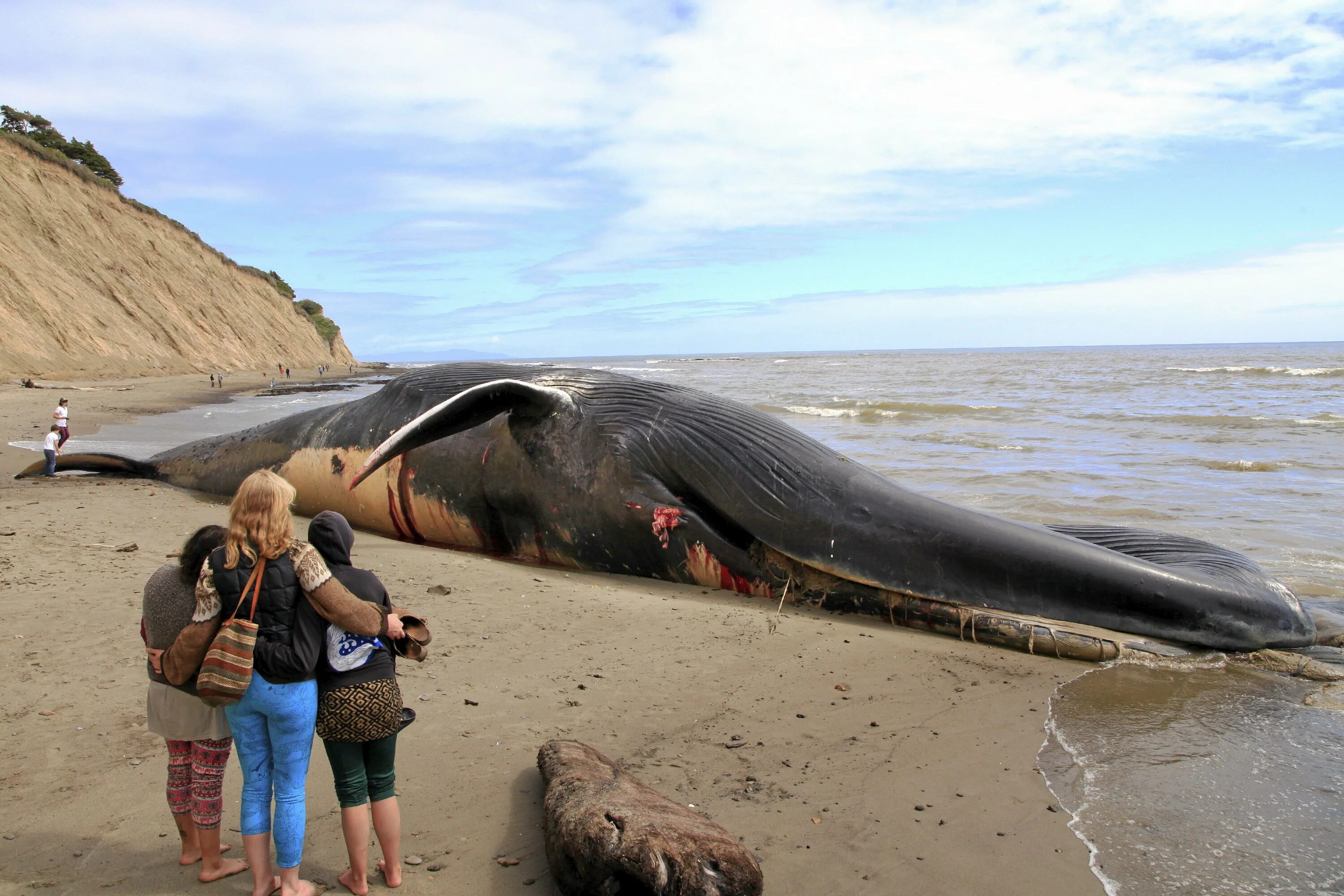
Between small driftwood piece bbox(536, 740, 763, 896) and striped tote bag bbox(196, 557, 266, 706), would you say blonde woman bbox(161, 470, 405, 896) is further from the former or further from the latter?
small driftwood piece bbox(536, 740, 763, 896)

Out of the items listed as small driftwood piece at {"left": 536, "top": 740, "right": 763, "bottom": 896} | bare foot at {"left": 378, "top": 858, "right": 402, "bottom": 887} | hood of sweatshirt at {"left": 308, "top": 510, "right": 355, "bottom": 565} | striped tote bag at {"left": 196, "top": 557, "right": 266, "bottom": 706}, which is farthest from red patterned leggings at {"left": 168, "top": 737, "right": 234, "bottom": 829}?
small driftwood piece at {"left": 536, "top": 740, "right": 763, "bottom": 896}

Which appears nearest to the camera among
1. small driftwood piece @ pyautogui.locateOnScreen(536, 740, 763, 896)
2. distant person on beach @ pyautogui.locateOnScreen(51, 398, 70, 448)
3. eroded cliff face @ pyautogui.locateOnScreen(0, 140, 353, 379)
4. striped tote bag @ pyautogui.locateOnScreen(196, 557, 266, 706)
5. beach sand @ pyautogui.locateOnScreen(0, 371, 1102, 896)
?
small driftwood piece @ pyautogui.locateOnScreen(536, 740, 763, 896)

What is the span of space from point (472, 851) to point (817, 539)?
112 inches

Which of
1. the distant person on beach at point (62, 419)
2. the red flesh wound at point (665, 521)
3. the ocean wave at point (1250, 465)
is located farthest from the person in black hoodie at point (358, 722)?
the ocean wave at point (1250, 465)

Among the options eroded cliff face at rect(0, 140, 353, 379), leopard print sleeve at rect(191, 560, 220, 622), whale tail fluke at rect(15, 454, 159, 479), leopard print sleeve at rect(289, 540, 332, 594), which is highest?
eroded cliff face at rect(0, 140, 353, 379)

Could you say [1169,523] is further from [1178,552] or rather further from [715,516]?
[715,516]

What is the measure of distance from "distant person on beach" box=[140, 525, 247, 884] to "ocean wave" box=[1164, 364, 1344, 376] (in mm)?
43108

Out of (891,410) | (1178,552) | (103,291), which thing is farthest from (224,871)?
(103,291)

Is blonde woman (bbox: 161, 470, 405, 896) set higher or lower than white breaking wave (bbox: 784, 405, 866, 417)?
higher

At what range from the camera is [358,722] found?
8.25 ft

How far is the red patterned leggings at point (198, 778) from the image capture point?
98.3 inches

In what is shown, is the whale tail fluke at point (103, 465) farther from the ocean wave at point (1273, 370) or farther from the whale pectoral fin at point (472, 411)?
the ocean wave at point (1273, 370)

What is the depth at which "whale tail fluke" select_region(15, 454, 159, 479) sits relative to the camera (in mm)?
8797

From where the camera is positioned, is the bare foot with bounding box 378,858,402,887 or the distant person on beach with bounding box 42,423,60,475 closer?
the bare foot with bounding box 378,858,402,887
